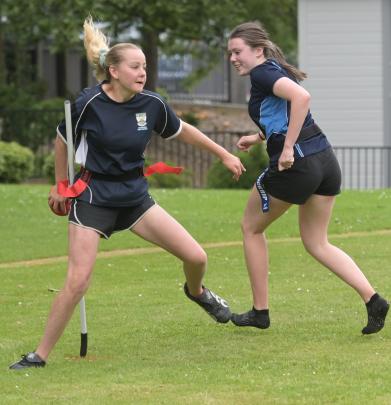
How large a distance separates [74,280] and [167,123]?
1138 millimetres

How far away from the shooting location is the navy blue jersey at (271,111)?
7277 millimetres

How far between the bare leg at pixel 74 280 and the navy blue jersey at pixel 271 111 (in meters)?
1.31

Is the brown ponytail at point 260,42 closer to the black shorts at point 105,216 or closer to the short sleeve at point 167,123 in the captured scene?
the short sleeve at point 167,123

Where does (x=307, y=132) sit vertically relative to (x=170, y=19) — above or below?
below

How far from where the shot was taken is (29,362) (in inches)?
274

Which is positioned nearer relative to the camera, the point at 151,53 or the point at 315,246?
the point at 315,246

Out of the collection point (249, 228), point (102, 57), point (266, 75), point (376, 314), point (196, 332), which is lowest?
point (196, 332)

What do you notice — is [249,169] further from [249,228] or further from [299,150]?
[299,150]

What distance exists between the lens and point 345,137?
23.0m

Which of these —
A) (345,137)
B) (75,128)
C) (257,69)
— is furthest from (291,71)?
(345,137)

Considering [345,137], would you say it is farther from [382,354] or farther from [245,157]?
[382,354]

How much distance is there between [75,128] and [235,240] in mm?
6916

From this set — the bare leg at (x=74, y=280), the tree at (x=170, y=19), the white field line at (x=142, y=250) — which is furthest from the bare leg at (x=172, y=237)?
the tree at (x=170, y=19)

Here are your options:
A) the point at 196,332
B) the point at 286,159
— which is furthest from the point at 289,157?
the point at 196,332
